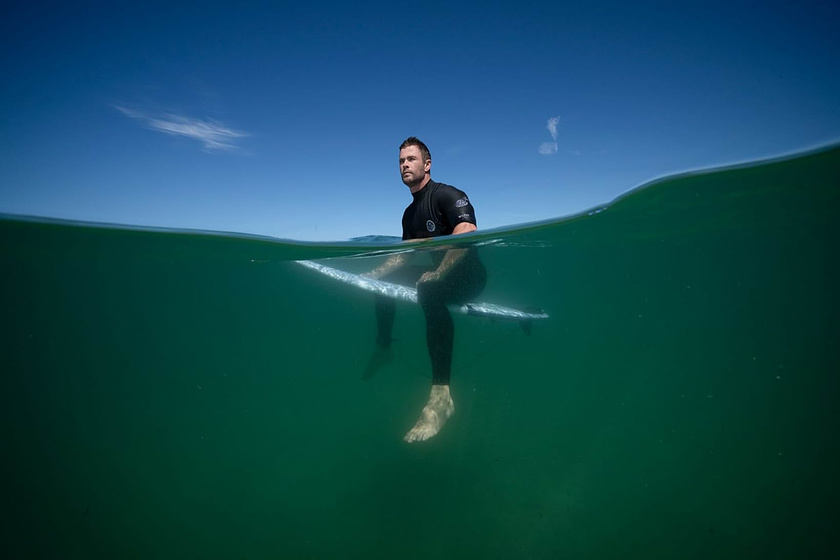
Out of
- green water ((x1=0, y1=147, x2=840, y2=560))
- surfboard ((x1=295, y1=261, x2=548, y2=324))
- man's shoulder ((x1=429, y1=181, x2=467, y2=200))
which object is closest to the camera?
man's shoulder ((x1=429, y1=181, x2=467, y2=200))

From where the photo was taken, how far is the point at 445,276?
5355 mm

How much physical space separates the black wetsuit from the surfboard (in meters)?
0.90

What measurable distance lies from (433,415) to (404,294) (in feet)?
8.90

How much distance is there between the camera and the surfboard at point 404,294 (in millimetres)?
7039

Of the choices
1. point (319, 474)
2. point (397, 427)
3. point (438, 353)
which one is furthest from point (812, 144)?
point (319, 474)

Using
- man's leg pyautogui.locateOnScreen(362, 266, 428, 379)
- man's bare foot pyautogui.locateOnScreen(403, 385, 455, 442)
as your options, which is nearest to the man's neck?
man's leg pyautogui.locateOnScreen(362, 266, 428, 379)

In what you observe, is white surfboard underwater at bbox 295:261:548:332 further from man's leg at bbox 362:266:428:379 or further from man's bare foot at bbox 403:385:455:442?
man's bare foot at bbox 403:385:455:442

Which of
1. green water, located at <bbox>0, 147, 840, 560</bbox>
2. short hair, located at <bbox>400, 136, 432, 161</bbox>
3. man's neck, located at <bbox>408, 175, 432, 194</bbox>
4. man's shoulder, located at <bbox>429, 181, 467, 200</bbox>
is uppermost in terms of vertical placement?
short hair, located at <bbox>400, 136, 432, 161</bbox>

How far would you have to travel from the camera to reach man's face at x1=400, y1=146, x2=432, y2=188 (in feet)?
16.5

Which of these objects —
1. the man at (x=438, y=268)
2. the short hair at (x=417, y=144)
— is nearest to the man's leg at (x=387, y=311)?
the man at (x=438, y=268)

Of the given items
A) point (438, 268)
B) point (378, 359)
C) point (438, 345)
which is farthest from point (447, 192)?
point (378, 359)

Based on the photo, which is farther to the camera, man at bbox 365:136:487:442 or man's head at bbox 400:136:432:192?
man's head at bbox 400:136:432:192

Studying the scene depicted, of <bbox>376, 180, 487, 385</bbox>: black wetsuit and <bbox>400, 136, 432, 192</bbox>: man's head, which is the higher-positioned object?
<bbox>400, 136, 432, 192</bbox>: man's head

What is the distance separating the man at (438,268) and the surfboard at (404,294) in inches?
42.9
